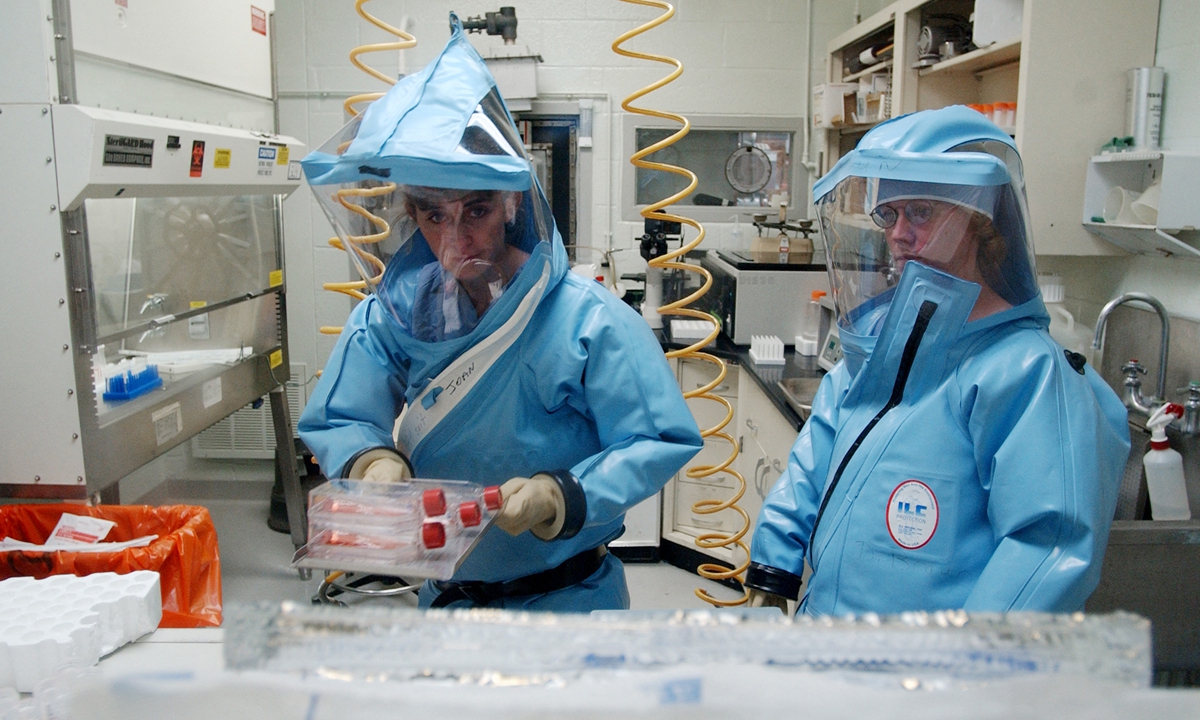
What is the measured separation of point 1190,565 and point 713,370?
1.89 metres

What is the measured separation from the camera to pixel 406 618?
Result: 17.2 inches

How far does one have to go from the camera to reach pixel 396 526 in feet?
3.73

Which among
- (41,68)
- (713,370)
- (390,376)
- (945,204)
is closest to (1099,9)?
(945,204)

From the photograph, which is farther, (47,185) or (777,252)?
(777,252)

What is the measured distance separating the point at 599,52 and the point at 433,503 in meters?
3.48

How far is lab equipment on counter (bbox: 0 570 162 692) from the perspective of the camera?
2.97 feet

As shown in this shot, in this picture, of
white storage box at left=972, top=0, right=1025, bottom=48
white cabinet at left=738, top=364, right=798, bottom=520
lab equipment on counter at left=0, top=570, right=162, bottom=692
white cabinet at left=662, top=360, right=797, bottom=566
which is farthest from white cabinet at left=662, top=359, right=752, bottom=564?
lab equipment on counter at left=0, top=570, right=162, bottom=692

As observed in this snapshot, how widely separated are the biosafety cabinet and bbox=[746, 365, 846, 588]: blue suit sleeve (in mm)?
1842

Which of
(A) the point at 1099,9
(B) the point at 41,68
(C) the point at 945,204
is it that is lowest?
(C) the point at 945,204

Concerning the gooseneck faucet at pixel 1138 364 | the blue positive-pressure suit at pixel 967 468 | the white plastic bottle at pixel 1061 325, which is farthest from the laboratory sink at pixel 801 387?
the blue positive-pressure suit at pixel 967 468

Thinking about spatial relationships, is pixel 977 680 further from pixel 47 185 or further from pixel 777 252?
pixel 777 252

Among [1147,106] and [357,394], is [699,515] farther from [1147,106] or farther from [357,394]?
[357,394]

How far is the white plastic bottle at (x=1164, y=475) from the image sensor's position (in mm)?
1860

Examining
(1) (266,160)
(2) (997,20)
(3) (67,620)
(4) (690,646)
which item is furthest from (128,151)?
(2) (997,20)
